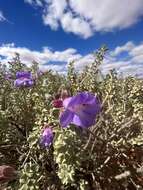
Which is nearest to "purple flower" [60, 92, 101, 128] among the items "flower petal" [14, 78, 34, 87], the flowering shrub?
the flowering shrub

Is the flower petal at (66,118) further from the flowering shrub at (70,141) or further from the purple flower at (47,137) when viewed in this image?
the purple flower at (47,137)

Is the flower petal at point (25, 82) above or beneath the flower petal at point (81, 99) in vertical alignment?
above

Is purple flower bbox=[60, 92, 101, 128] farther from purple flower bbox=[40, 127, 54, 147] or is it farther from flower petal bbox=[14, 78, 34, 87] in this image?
flower petal bbox=[14, 78, 34, 87]

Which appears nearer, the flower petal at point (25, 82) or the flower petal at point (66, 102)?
the flower petal at point (66, 102)

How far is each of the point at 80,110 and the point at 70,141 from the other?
0.34m

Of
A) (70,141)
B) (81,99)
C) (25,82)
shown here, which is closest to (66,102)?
(81,99)

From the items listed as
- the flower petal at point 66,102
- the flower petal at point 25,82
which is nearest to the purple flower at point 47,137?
the flower petal at point 66,102

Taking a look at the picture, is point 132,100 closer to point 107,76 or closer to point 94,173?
point 107,76

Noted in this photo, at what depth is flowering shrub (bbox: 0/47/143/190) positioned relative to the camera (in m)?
1.85

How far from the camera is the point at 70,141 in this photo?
201 centimetres

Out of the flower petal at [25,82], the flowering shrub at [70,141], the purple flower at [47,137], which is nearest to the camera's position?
the flowering shrub at [70,141]

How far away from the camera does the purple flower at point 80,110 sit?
1652 mm

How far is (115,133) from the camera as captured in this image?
2.23 metres

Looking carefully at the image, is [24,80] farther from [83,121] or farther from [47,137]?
[83,121]
